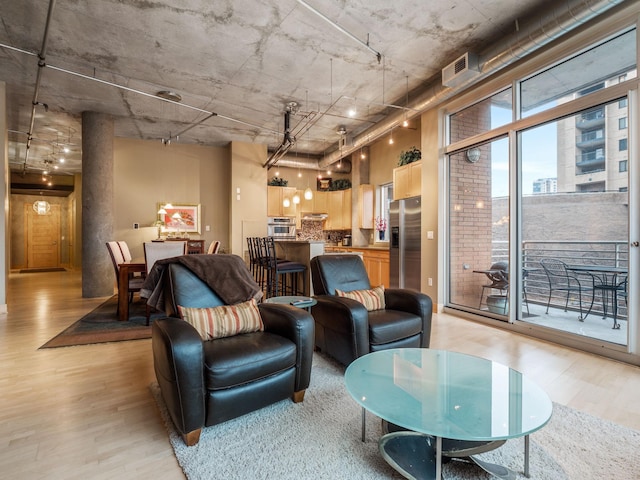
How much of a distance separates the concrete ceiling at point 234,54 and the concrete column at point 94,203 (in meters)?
0.37

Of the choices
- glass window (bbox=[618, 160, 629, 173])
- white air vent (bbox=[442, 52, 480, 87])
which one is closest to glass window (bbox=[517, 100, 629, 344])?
glass window (bbox=[618, 160, 629, 173])

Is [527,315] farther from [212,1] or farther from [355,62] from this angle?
[212,1]

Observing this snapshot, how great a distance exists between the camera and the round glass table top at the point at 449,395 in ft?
4.21

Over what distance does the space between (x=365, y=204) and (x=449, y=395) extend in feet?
21.2

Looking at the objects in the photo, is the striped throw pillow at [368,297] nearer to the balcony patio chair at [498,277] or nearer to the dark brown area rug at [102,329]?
the balcony patio chair at [498,277]

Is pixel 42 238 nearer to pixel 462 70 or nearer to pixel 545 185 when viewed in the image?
pixel 462 70

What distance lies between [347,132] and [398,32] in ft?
11.3

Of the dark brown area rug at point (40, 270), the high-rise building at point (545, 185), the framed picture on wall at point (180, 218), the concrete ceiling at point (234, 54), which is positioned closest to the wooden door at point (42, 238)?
the dark brown area rug at point (40, 270)

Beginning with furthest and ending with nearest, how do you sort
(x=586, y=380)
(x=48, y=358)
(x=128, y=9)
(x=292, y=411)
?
1. (x=128, y=9)
2. (x=48, y=358)
3. (x=586, y=380)
4. (x=292, y=411)

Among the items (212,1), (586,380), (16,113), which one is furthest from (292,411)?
(16,113)

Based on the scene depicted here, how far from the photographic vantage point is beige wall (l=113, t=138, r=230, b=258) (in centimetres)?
706

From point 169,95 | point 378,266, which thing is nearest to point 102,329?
point 169,95

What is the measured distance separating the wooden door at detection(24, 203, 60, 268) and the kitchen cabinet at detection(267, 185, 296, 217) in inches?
364

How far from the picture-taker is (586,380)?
2545 millimetres
